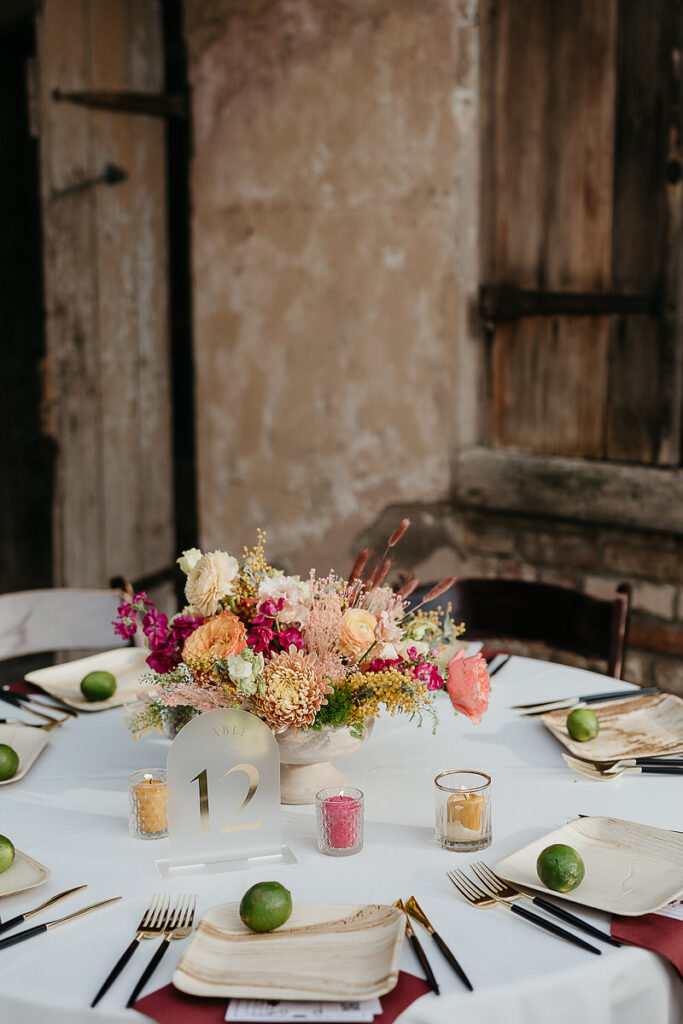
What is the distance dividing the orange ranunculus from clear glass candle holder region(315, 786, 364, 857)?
8.5 inches

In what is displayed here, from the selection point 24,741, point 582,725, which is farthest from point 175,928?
point 582,725

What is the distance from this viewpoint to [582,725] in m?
1.66

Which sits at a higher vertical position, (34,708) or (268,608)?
(268,608)

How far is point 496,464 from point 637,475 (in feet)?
1.49

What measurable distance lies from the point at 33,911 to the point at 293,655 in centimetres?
43

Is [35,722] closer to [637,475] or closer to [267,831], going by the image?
[267,831]

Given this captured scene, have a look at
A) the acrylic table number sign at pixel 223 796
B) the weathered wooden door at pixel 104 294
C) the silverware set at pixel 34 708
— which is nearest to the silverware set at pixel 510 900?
the acrylic table number sign at pixel 223 796

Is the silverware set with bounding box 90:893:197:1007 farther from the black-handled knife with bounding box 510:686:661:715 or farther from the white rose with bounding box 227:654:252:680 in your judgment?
the black-handled knife with bounding box 510:686:661:715

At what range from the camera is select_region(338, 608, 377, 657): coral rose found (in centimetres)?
140

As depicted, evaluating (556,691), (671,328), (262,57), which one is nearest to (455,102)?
(262,57)

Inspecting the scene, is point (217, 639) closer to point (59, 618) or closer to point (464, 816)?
point (464, 816)

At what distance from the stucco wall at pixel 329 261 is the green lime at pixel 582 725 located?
70.4 inches

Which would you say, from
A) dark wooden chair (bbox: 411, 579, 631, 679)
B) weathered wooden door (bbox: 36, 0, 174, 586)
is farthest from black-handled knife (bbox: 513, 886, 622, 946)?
weathered wooden door (bbox: 36, 0, 174, 586)

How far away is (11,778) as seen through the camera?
158 cm
